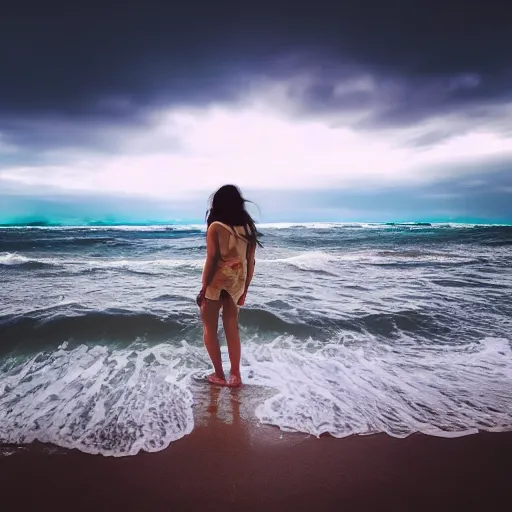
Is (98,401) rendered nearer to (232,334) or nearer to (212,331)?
(212,331)

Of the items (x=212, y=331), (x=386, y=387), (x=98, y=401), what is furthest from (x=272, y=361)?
(x=98, y=401)

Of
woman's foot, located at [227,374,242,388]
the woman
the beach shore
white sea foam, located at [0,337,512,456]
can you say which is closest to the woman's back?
the woman

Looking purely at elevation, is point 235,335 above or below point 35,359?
above

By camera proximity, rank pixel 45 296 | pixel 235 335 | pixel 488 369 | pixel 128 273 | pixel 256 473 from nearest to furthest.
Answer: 1. pixel 256 473
2. pixel 235 335
3. pixel 488 369
4. pixel 45 296
5. pixel 128 273

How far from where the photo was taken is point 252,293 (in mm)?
7684

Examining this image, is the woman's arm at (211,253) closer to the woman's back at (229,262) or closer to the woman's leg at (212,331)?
the woman's back at (229,262)

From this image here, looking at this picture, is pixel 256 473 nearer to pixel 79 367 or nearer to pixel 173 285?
pixel 79 367

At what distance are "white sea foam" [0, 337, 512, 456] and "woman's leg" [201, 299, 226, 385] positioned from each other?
0.29 metres

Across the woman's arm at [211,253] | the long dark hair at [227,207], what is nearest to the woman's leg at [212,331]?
the woman's arm at [211,253]

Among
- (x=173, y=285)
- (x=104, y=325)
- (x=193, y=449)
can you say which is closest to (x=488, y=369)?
(x=193, y=449)

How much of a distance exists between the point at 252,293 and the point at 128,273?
5210 mm

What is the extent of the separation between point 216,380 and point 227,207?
5.68ft

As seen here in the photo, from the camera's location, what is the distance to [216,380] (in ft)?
11.7

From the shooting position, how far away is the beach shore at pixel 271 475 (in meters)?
1.94
